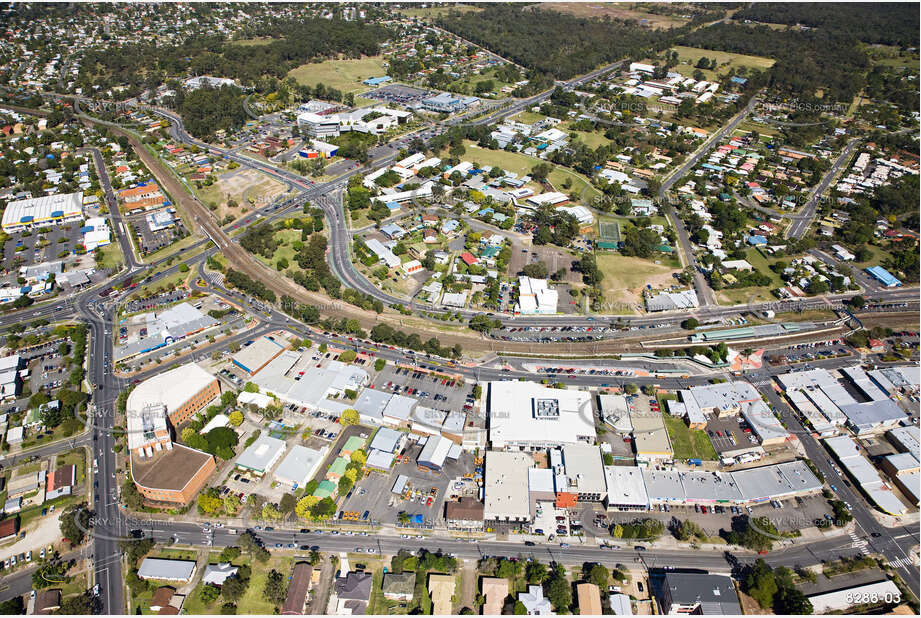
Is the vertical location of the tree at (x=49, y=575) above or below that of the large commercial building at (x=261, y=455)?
below

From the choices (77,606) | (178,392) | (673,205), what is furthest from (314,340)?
(673,205)

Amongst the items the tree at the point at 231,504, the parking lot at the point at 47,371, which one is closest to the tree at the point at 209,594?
the tree at the point at 231,504

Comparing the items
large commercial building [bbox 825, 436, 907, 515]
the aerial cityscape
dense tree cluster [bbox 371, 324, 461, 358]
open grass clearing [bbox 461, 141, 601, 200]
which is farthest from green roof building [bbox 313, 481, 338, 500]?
open grass clearing [bbox 461, 141, 601, 200]

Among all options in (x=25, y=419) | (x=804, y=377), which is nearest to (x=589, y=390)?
(x=804, y=377)

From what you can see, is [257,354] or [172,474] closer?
[172,474]

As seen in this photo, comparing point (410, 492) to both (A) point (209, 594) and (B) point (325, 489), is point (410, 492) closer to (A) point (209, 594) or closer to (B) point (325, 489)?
(B) point (325, 489)

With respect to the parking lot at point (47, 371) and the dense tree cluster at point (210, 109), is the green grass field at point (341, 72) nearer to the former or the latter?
the dense tree cluster at point (210, 109)
